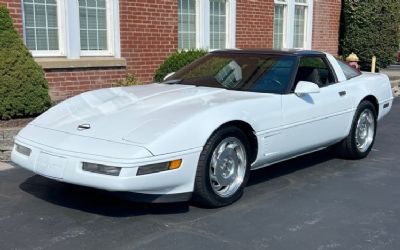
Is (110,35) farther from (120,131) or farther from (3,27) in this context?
(120,131)

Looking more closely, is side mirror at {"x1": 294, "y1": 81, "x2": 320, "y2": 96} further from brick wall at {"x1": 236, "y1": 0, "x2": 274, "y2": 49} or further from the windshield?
brick wall at {"x1": 236, "y1": 0, "x2": 274, "y2": 49}

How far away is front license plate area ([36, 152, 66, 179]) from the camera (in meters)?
4.04

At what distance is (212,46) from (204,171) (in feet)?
25.2

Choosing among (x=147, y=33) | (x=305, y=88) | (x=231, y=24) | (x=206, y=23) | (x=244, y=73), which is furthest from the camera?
(x=231, y=24)

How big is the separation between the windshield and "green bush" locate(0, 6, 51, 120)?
2189 millimetres

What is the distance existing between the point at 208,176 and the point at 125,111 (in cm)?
91

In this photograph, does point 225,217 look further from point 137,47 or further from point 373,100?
point 137,47

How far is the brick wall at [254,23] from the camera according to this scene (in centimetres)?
1214

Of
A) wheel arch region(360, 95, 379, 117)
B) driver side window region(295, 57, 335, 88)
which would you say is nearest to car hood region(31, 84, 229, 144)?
driver side window region(295, 57, 335, 88)

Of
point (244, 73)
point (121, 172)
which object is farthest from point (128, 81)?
point (121, 172)

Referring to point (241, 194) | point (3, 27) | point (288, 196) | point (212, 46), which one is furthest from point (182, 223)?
point (212, 46)

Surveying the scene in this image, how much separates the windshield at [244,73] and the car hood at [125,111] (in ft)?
0.78

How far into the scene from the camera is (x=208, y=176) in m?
4.33

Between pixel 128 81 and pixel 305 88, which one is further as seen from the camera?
pixel 128 81
